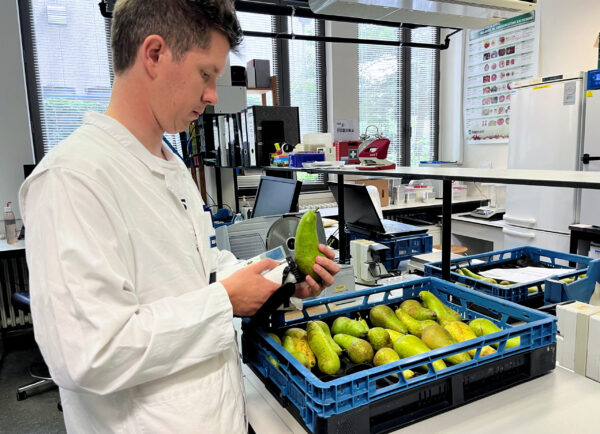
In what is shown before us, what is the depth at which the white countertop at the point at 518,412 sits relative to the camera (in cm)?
81

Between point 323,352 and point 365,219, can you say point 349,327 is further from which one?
point 365,219

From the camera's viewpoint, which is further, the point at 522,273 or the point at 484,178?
the point at 522,273

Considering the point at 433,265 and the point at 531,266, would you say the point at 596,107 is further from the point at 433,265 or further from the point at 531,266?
the point at 433,265

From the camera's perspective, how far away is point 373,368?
0.79 m

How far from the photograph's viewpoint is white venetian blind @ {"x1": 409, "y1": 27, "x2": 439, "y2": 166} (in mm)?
5477

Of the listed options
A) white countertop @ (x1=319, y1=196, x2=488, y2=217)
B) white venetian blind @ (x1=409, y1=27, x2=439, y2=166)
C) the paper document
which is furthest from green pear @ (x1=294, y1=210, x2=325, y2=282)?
white venetian blind @ (x1=409, y1=27, x2=439, y2=166)

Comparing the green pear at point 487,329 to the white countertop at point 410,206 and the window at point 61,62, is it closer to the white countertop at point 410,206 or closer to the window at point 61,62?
the white countertop at point 410,206

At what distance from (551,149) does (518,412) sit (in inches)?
128

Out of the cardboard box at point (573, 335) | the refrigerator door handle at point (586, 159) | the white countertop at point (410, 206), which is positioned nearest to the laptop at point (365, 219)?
the cardboard box at point (573, 335)

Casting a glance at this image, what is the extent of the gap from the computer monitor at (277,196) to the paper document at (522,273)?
2.83 feet

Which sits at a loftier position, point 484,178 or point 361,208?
point 484,178

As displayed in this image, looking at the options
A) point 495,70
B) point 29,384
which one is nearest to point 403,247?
point 29,384

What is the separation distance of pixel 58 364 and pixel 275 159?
1942 millimetres

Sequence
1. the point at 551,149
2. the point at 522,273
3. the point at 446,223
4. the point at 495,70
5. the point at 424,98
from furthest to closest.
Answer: the point at 424,98
the point at 495,70
the point at 551,149
the point at 522,273
the point at 446,223
